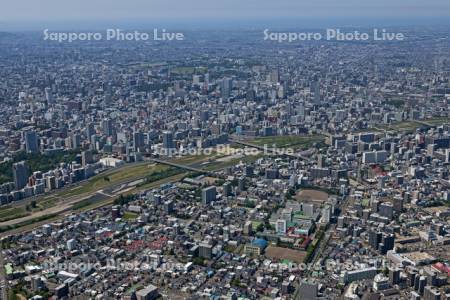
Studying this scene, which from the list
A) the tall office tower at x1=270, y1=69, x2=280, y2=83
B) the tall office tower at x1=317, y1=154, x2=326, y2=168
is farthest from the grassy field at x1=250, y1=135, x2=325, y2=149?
the tall office tower at x1=270, y1=69, x2=280, y2=83

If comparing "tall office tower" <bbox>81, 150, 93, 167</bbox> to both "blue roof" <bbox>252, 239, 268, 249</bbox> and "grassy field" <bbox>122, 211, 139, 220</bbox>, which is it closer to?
"grassy field" <bbox>122, 211, 139, 220</bbox>

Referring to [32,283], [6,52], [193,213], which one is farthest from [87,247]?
[6,52]

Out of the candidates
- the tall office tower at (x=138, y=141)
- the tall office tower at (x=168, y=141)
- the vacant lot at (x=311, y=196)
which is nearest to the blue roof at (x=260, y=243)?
the vacant lot at (x=311, y=196)

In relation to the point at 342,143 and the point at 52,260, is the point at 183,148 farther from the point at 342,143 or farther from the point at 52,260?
the point at 52,260

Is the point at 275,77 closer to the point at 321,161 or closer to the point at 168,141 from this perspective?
the point at 168,141

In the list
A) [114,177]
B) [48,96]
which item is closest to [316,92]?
[48,96]

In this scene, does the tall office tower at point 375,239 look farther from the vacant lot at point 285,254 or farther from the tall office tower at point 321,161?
the tall office tower at point 321,161
